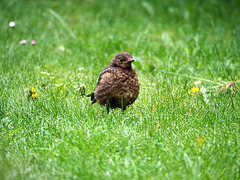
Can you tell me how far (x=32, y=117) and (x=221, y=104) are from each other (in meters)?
2.29

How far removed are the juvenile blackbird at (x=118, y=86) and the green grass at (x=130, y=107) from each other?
7.3 inches

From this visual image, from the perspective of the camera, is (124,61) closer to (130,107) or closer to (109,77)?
(109,77)

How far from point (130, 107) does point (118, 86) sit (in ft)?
2.11

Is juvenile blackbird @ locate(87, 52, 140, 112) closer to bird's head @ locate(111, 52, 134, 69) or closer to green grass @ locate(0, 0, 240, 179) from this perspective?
bird's head @ locate(111, 52, 134, 69)

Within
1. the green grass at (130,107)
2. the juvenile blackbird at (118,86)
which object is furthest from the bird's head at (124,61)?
the green grass at (130,107)

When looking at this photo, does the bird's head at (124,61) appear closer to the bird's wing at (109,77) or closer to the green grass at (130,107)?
the bird's wing at (109,77)

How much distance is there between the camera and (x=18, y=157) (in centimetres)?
309

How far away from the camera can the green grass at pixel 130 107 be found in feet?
9.59

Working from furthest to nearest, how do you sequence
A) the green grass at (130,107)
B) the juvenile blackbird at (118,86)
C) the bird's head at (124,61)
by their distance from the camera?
1. the bird's head at (124,61)
2. the juvenile blackbird at (118,86)
3. the green grass at (130,107)

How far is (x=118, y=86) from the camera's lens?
3742mm

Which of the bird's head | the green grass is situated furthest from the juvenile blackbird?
the green grass

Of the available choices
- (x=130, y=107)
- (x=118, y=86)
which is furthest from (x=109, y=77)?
(x=130, y=107)

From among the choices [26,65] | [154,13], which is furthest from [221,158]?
[154,13]

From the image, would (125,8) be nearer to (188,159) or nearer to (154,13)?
(154,13)
